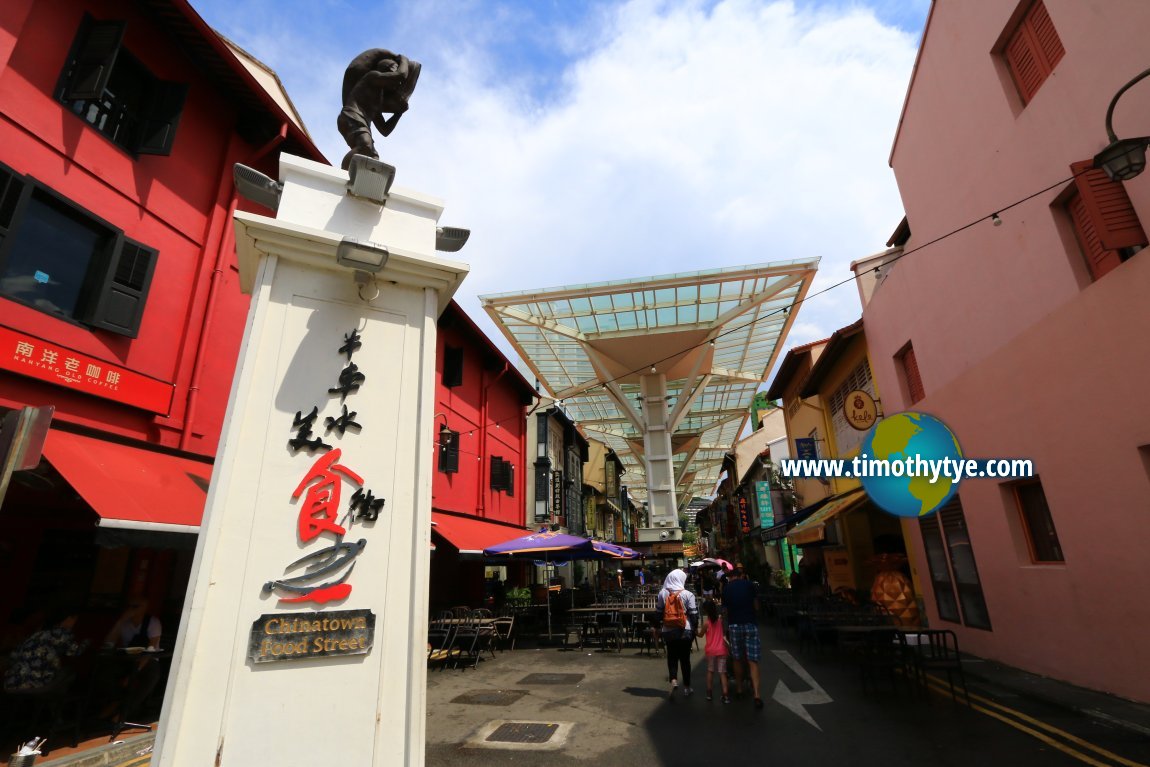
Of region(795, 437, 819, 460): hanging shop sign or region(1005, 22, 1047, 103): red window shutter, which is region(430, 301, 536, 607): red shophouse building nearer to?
region(795, 437, 819, 460): hanging shop sign

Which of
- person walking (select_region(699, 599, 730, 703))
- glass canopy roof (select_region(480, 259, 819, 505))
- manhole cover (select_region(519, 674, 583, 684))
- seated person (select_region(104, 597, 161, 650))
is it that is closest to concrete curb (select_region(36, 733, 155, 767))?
seated person (select_region(104, 597, 161, 650))

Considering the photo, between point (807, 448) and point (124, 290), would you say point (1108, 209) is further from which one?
point (807, 448)

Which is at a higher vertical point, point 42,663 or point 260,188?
point 260,188

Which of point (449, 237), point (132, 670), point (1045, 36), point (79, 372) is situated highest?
point (1045, 36)

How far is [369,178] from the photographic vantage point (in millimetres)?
3924

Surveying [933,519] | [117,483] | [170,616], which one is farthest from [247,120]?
[933,519]

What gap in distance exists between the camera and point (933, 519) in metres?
11.2

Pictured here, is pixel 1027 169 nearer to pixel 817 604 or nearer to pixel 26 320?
pixel 817 604

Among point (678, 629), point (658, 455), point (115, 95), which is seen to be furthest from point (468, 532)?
point (658, 455)

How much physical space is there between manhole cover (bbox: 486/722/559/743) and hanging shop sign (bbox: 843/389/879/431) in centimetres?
984

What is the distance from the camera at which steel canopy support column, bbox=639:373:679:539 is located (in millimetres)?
27500

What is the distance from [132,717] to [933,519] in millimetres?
13568

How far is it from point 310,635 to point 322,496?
0.77 meters

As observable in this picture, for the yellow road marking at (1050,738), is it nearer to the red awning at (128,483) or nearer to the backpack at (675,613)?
the backpack at (675,613)
